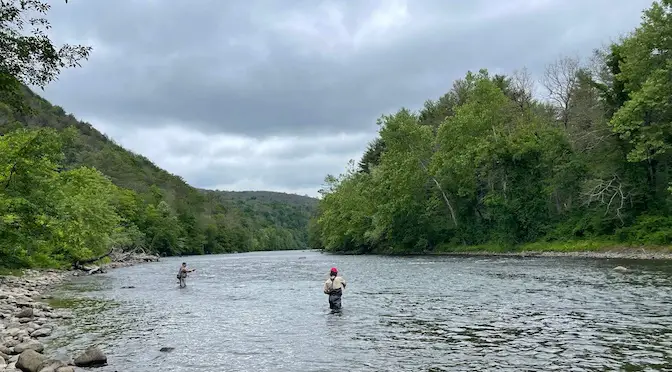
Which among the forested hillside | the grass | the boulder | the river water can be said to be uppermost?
the forested hillside

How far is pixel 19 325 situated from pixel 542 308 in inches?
780

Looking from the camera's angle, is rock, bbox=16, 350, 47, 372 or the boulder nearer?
rock, bbox=16, 350, 47, 372

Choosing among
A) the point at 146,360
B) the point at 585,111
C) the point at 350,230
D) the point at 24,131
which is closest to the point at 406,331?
the point at 146,360

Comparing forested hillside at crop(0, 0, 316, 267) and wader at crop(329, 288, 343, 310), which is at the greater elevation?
forested hillside at crop(0, 0, 316, 267)

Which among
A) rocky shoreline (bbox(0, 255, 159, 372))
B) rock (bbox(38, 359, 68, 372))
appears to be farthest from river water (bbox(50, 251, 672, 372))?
rock (bbox(38, 359, 68, 372))

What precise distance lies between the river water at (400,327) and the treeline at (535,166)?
21268 mm

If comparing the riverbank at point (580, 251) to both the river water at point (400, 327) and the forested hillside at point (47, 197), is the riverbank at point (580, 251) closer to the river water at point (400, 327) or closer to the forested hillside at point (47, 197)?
the river water at point (400, 327)

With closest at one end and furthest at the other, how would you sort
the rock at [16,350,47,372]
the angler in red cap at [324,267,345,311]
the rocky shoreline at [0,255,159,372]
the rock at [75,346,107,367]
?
the rock at [16,350,47,372]
the rocky shoreline at [0,255,159,372]
the rock at [75,346,107,367]
the angler in red cap at [324,267,345,311]

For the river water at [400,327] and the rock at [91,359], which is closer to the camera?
the river water at [400,327]

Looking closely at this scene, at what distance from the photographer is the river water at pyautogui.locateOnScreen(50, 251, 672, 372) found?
13719mm

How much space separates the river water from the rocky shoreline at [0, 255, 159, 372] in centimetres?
73

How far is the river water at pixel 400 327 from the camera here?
13.7m

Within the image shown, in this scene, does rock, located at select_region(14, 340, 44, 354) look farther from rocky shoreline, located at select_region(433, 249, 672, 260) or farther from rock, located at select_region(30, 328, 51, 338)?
rocky shoreline, located at select_region(433, 249, 672, 260)

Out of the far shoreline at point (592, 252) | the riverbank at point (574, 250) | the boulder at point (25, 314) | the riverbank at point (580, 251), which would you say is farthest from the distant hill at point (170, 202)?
the boulder at point (25, 314)
